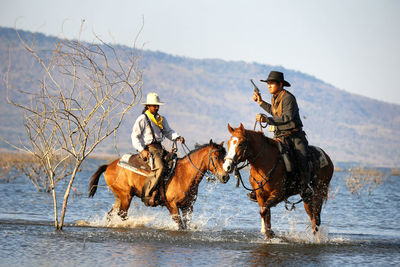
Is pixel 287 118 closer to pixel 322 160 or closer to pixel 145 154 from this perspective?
pixel 322 160

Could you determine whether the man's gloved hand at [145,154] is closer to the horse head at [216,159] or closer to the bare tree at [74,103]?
the bare tree at [74,103]

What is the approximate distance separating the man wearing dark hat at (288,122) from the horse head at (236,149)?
64 centimetres

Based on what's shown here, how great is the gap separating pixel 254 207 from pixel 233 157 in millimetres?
11083

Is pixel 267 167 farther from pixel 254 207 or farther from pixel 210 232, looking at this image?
pixel 254 207

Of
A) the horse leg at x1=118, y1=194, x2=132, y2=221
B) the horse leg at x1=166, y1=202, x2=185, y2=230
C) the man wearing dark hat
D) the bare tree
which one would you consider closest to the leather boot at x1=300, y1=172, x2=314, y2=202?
the man wearing dark hat

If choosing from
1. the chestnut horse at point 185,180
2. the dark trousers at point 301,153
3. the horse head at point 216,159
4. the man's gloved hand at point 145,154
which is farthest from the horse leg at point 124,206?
the dark trousers at point 301,153

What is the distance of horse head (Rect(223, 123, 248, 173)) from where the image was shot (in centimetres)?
947

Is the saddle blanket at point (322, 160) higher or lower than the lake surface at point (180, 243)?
higher

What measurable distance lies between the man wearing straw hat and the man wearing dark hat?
80.3 inches

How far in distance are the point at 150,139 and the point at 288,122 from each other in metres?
2.86

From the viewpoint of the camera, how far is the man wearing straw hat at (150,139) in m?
11.8

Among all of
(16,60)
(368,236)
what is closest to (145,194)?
(368,236)

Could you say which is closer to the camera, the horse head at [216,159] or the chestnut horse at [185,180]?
the horse head at [216,159]

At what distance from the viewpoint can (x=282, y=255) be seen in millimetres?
9617
